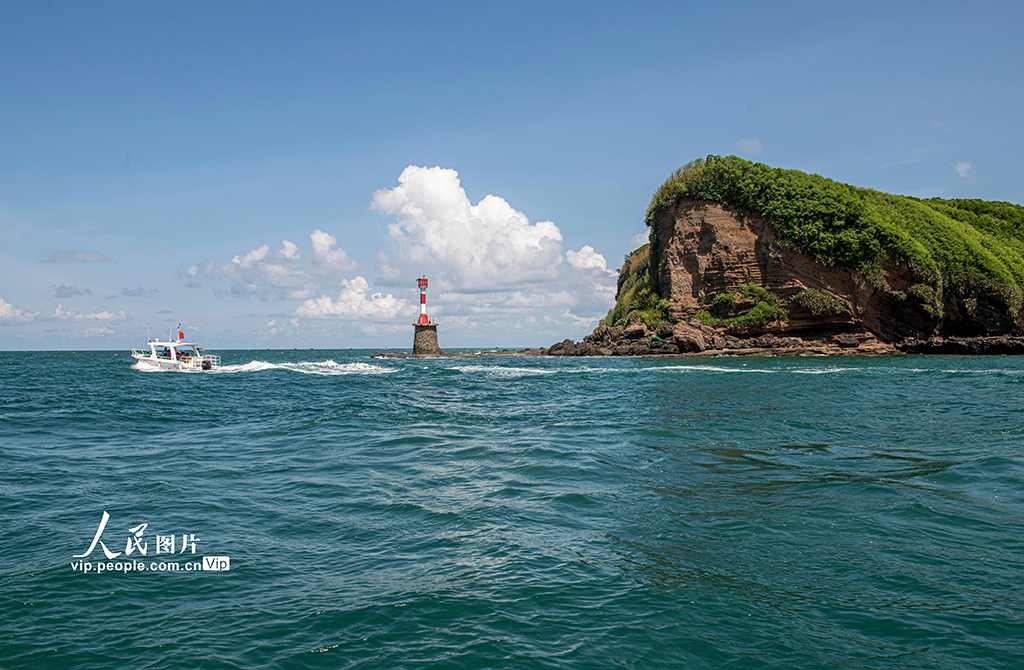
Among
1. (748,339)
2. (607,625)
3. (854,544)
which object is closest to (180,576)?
(607,625)

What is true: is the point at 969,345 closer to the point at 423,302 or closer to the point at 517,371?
the point at 517,371

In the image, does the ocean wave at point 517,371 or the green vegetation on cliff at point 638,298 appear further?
the green vegetation on cliff at point 638,298

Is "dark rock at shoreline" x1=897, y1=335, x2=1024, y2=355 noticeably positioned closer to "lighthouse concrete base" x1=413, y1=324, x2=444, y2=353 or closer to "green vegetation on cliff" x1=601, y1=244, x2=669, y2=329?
"green vegetation on cliff" x1=601, y1=244, x2=669, y2=329

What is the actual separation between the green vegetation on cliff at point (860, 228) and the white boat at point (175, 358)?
4668 cm

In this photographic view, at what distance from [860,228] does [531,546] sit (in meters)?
59.0

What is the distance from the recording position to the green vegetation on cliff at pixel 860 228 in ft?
173

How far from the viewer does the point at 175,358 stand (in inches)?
1631

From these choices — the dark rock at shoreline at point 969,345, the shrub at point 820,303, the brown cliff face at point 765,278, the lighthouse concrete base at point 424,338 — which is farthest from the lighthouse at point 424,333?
the dark rock at shoreline at point 969,345

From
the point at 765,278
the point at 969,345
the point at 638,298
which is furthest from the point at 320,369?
the point at 969,345

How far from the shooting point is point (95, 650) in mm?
4070

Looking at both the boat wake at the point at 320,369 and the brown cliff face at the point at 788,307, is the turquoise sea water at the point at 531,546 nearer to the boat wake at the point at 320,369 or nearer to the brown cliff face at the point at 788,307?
the boat wake at the point at 320,369

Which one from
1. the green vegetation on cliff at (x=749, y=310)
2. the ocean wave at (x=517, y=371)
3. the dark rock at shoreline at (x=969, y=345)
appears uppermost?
the green vegetation on cliff at (x=749, y=310)

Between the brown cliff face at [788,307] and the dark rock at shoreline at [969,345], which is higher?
the brown cliff face at [788,307]

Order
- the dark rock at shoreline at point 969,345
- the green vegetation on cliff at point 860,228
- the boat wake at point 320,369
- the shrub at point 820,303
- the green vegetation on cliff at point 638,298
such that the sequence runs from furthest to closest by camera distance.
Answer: the green vegetation on cliff at point 638,298 < the green vegetation on cliff at point 860,228 < the shrub at point 820,303 < the dark rock at shoreline at point 969,345 < the boat wake at point 320,369
